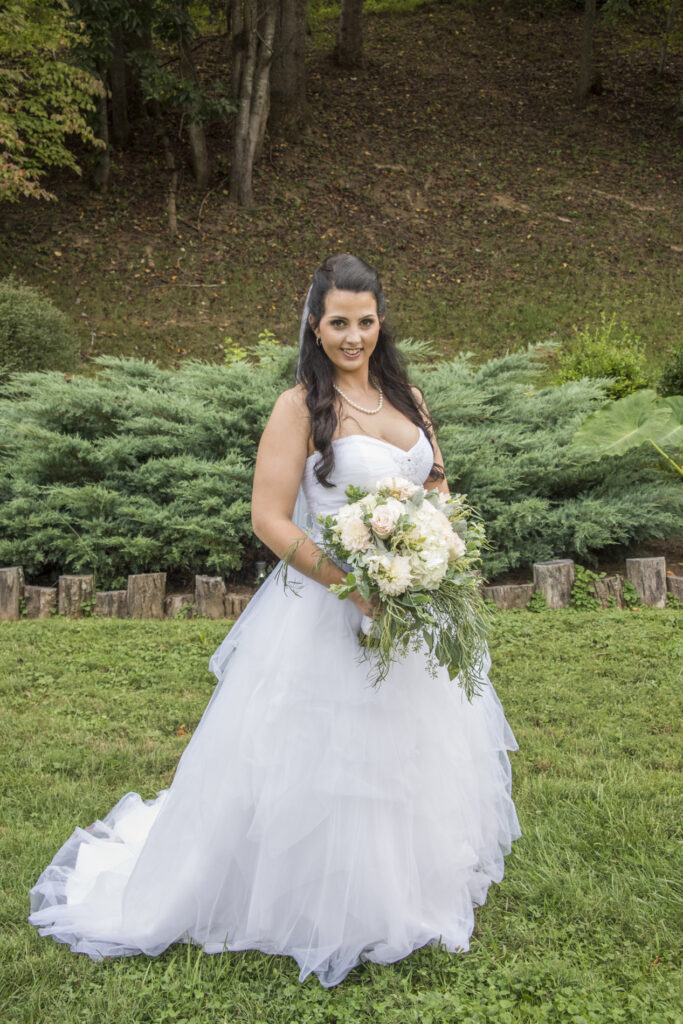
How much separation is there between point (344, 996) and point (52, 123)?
15256mm

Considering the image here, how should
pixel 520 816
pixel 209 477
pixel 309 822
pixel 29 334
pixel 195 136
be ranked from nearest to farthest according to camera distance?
pixel 309 822, pixel 520 816, pixel 209 477, pixel 29 334, pixel 195 136

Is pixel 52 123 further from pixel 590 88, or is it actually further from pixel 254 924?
pixel 590 88

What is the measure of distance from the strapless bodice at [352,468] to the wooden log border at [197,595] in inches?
132

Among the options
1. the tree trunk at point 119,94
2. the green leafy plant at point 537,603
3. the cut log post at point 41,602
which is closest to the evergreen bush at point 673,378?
the green leafy plant at point 537,603

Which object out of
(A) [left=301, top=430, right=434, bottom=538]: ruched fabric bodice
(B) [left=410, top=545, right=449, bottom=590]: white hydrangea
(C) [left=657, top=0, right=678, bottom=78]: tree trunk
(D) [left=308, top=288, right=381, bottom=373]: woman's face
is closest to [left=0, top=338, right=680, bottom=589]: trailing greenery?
(A) [left=301, top=430, right=434, bottom=538]: ruched fabric bodice

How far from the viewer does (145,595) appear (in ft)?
20.5

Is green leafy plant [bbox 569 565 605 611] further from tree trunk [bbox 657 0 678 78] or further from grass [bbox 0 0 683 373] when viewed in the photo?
tree trunk [bbox 657 0 678 78]

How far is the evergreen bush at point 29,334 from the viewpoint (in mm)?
10484

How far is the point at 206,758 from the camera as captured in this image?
9.87ft

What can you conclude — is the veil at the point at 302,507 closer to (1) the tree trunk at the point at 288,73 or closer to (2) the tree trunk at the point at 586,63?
(1) the tree trunk at the point at 288,73

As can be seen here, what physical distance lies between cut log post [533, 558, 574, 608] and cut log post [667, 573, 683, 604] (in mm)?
741

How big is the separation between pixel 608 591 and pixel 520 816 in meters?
2.95

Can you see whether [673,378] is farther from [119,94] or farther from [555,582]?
[119,94]

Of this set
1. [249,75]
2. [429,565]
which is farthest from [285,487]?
[249,75]
